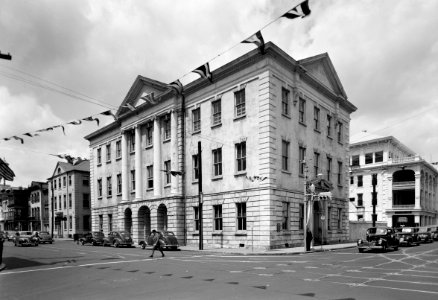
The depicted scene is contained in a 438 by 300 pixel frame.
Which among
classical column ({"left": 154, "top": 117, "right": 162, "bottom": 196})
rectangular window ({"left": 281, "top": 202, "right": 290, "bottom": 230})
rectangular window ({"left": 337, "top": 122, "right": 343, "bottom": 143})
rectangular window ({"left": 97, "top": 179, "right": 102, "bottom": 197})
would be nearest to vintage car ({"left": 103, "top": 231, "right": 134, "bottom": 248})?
classical column ({"left": 154, "top": 117, "right": 162, "bottom": 196})

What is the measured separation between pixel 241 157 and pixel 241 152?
402 millimetres

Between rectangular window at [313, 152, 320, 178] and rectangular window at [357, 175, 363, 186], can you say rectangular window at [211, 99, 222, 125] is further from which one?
rectangular window at [357, 175, 363, 186]

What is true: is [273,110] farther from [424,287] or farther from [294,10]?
[424,287]

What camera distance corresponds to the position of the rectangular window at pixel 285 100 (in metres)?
31.6

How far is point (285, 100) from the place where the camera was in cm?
3206

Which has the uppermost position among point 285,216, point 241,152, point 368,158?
point 241,152

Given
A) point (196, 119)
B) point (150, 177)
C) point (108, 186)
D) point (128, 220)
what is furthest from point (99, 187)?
point (196, 119)

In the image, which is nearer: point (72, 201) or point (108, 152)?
point (108, 152)

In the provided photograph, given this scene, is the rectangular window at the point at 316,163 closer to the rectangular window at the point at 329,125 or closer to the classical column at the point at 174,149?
the rectangular window at the point at 329,125

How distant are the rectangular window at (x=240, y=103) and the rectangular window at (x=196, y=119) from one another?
4736mm

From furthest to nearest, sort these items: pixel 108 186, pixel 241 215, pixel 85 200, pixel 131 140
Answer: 1. pixel 85 200
2. pixel 108 186
3. pixel 131 140
4. pixel 241 215

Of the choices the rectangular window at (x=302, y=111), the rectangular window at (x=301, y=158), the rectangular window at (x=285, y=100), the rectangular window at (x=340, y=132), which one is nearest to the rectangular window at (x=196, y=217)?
the rectangular window at (x=301, y=158)

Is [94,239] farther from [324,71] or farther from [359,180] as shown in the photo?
[359,180]

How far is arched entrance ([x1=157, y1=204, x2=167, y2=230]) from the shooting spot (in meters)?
38.8
